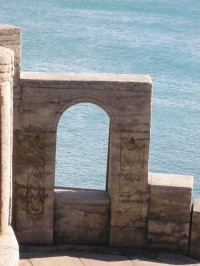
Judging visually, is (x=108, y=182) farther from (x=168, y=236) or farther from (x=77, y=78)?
(x=77, y=78)

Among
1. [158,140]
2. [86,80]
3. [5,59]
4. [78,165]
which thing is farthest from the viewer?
[158,140]

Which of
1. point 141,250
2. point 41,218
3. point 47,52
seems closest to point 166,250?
point 141,250

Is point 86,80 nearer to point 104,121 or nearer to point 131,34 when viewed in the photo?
point 104,121

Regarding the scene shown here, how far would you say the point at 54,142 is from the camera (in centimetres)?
2077

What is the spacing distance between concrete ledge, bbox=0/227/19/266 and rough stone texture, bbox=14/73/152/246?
274 inches

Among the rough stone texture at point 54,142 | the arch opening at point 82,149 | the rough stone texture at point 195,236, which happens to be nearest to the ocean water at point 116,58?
the arch opening at point 82,149

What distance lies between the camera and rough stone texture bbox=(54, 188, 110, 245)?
21188 mm

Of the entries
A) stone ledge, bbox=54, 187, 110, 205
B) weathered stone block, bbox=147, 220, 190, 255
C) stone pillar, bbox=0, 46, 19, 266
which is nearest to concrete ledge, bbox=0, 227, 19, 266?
stone pillar, bbox=0, 46, 19, 266

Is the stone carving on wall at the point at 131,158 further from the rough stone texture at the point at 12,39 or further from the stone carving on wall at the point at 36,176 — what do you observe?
the rough stone texture at the point at 12,39

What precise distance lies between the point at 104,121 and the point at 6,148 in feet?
90.7

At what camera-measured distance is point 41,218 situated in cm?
2122

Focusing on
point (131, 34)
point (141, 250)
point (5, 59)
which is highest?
point (131, 34)

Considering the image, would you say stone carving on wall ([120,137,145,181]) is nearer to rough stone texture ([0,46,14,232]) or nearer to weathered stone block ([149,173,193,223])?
weathered stone block ([149,173,193,223])

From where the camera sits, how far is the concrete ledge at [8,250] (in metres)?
13.3
